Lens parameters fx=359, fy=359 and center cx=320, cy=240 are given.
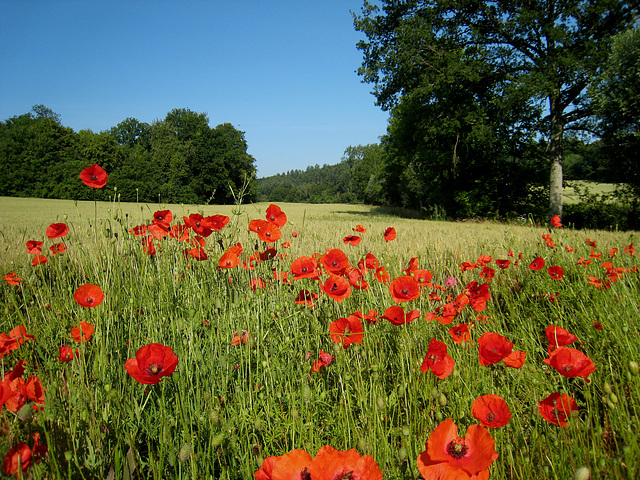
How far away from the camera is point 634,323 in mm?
2217

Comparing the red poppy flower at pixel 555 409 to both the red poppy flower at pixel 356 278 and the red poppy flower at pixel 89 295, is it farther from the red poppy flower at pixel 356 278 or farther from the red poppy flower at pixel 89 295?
the red poppy flower at pixel 89 295

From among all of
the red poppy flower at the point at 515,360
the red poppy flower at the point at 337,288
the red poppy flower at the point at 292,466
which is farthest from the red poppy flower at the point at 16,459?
the red poppy flower at the point at 515,360

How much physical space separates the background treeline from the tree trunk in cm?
2503

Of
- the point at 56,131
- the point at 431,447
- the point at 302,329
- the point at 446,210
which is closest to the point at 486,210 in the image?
the point at 446,210

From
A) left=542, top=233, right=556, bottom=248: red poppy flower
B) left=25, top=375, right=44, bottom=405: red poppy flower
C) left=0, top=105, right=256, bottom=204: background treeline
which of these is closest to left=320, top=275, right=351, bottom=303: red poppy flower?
left=25, top=375, right=44, bottom=405: red poppy flower

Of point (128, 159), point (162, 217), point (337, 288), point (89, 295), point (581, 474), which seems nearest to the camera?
point (581, 474)

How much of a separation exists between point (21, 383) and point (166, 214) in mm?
1406

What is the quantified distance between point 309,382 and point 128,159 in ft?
162

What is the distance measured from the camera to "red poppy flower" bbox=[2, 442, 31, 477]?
92cm

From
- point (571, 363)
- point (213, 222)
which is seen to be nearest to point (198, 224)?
point (213, 222)

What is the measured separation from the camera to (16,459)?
3.06 feet

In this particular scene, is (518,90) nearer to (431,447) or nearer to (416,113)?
(416,113)

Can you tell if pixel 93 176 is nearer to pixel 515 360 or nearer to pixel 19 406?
pixel 19 406

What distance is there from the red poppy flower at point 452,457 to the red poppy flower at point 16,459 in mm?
991
